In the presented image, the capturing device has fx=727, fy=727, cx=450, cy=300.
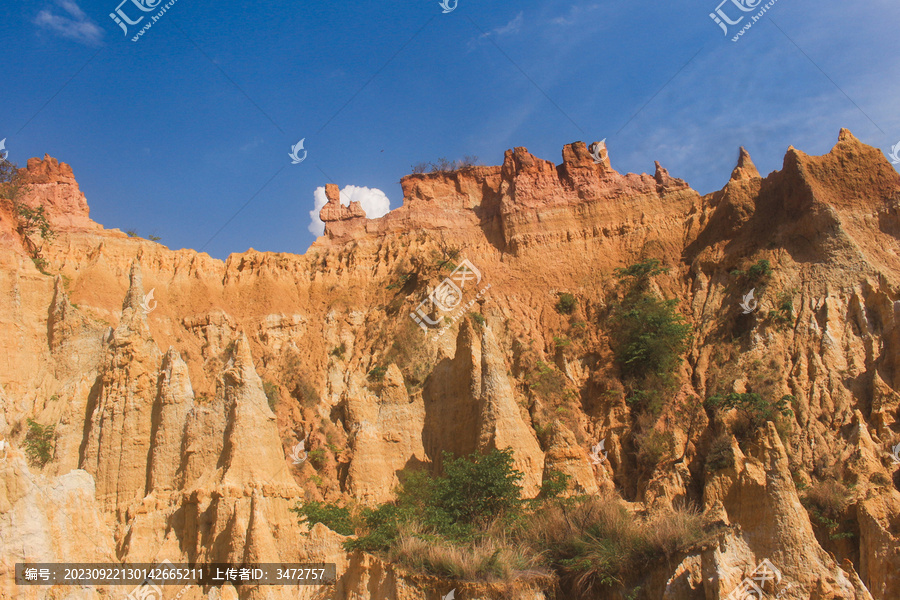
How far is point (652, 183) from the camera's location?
4050 centimetres

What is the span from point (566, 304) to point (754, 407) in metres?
12.7

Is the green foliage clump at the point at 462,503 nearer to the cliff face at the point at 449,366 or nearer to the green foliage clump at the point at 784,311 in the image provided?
the cliff face at the point at 449,366

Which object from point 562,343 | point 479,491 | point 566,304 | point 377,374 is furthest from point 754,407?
point 377,374

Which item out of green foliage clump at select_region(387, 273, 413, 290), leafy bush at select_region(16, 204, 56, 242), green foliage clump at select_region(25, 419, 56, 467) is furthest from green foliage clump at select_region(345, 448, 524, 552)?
leafy bush at select_region(16, 204, 56, 242)

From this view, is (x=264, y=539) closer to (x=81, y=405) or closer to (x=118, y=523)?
(x=118, y=523)

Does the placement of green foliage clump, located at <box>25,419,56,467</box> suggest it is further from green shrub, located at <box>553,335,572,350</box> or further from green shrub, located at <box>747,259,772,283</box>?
green shrub, located at <box>747,259,772,283</box>

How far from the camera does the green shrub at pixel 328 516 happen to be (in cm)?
2183

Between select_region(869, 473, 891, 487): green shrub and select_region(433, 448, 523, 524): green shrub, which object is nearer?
select_region(869, 473, 891, 487): green shrub

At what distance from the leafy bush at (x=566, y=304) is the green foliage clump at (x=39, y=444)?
2248 cm

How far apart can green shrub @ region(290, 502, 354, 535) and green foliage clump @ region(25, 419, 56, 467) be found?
8.79m

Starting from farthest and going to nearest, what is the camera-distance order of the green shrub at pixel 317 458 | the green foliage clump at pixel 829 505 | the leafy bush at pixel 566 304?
the leafy bush at pixel 566 304 < the green shrub at pixel 317 458 < the green foliage clump at pixel 829 505

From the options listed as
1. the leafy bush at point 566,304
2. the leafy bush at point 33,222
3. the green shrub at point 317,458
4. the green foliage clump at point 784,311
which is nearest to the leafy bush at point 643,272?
the leafy bush at point 566,304

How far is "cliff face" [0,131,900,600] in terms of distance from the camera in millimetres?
17094

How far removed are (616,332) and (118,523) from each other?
21139 millimetres
